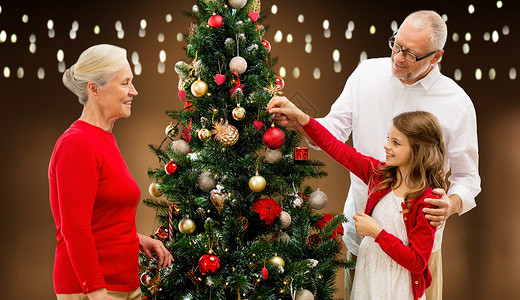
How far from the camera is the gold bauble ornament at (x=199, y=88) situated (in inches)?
77.4

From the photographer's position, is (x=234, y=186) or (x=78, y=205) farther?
(x=234, y=186)

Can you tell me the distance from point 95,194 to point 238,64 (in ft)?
2.26

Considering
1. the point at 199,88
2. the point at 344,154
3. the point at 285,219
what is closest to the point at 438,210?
the point at 344,154

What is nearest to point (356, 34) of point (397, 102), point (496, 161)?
point (496, 161)

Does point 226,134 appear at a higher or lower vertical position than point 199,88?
lower

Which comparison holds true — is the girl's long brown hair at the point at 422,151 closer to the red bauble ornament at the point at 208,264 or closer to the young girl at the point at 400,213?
the young girl at the point at 400,213

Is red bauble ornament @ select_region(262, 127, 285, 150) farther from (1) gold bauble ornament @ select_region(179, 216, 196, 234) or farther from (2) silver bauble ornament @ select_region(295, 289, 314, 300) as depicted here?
(2) silver bauble ornament @ select_region(295, 289, 314, 300)

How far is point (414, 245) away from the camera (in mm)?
1926

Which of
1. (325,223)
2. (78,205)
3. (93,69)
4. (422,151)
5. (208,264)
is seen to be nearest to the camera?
(78,205)

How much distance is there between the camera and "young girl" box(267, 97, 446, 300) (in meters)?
1.93

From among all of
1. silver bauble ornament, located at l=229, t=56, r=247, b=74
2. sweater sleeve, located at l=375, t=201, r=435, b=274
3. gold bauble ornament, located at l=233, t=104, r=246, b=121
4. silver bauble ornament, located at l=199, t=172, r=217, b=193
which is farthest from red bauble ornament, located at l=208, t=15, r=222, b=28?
sweater sleeve, located at l=375, t=201, r=435, b=274

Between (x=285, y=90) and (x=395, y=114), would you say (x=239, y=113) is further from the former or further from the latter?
(x=285, y=90)

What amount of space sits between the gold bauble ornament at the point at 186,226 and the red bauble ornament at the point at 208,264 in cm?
14

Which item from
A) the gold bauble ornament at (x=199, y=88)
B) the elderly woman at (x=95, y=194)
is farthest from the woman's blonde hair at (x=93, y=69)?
the gold bauble ornament at (x=199, y=88)
